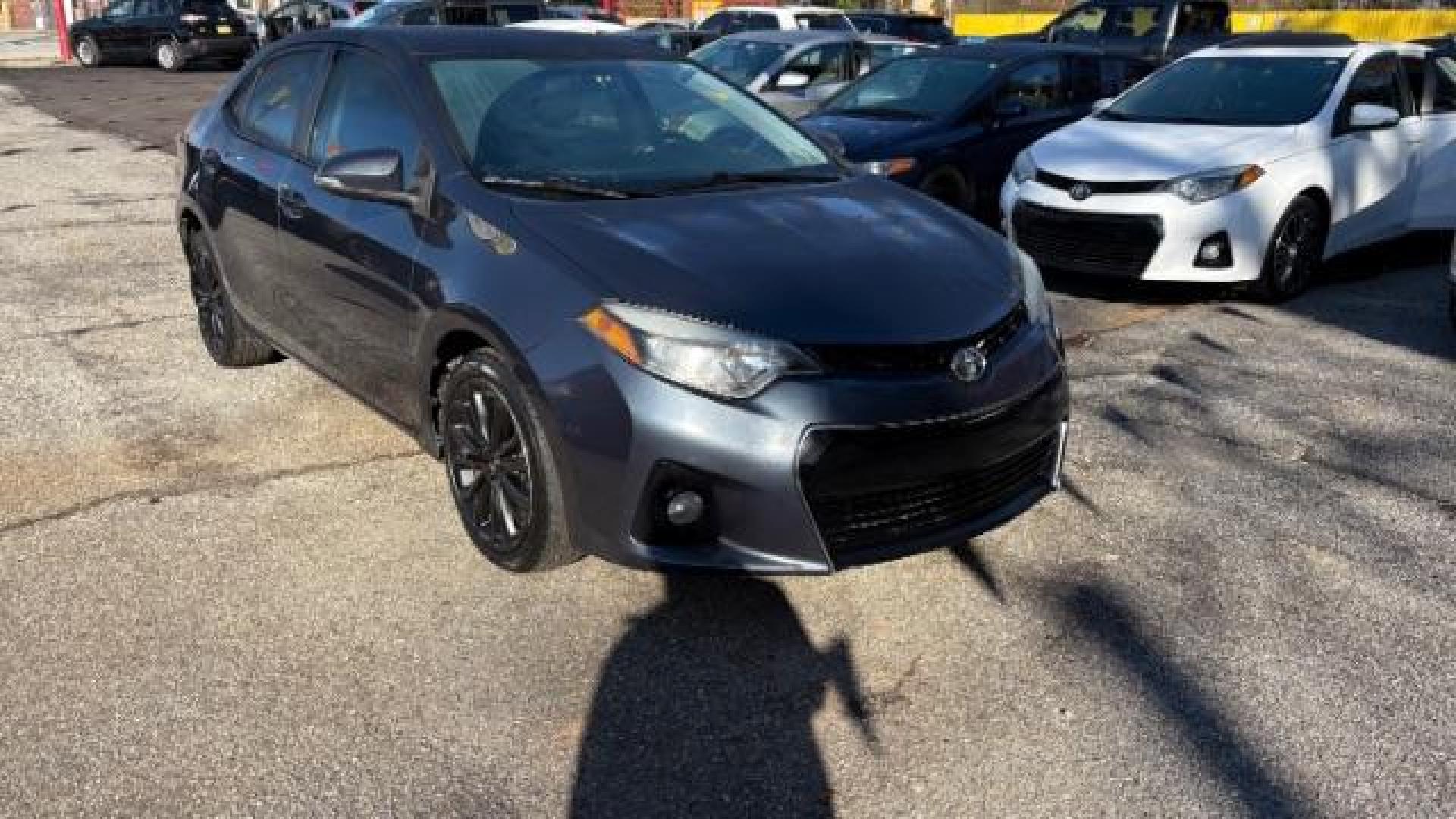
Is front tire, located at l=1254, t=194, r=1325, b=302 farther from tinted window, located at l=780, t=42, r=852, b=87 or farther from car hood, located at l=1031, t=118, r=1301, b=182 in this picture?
tinted window, located at l=780, t=42, r=852, b=87

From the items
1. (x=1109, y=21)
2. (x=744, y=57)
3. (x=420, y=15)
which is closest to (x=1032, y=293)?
(x=744, y=57)

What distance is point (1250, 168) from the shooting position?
674cm

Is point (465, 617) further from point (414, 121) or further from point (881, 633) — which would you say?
point (414, 121)

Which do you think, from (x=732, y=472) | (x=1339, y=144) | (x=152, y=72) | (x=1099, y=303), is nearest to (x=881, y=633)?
(x=732, y=472)

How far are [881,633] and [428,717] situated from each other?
1237mm

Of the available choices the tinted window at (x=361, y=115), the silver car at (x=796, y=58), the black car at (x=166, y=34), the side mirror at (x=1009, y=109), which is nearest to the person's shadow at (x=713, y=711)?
the tinted window at (x=361, y=115)

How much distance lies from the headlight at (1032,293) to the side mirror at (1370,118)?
4.49m

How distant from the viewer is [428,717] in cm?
294

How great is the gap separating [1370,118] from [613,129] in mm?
5288

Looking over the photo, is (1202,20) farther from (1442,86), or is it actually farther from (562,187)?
(562,187)

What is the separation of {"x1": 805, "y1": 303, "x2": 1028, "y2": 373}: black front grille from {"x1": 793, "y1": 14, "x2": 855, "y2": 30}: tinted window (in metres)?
15.8

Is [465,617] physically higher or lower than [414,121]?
lower

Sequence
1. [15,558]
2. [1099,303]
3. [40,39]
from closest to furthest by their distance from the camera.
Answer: [15,558], [1099,303], [40,39]

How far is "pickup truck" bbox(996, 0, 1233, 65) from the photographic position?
1611 cm
